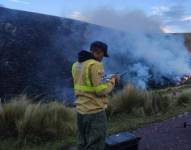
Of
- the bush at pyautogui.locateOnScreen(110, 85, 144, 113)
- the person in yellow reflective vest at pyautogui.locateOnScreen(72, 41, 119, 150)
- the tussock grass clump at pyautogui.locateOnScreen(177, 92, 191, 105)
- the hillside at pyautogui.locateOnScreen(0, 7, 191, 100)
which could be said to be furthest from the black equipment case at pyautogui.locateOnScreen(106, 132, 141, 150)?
the hillside at pyautogui.locateOnScreen(0, 7, 191, 100)

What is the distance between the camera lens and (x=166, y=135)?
7.72 m

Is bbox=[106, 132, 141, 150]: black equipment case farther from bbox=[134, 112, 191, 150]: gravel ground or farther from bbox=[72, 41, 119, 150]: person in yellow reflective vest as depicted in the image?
bbox=[134, 112, 191, 150]: gravel ground

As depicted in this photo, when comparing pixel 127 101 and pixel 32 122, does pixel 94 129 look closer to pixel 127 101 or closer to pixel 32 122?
pixel 32 122

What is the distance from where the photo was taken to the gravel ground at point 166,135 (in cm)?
691

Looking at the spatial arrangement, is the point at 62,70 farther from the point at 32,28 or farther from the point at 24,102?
the point at 24,102

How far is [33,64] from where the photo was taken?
1412 cm

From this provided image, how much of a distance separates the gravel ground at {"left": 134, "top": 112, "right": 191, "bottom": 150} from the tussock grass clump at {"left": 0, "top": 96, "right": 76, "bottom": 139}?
143 centimetres

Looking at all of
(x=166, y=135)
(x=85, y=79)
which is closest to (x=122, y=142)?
(x=85, y=79)

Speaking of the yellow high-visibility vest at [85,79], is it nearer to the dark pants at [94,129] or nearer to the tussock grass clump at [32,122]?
the dark pants at [94,129]

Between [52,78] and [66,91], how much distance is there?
2.49 ft

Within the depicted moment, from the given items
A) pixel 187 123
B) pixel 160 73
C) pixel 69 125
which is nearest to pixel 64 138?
pixel 69 125

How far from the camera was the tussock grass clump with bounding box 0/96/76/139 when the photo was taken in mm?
7613

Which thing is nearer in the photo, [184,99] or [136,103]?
[136,103]

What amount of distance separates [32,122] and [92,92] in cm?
283
